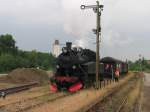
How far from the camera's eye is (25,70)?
144ft

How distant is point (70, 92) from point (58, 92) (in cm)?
87

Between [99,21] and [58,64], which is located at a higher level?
[99,21]

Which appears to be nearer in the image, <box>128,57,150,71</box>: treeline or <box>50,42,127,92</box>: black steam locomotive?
<box>50,42,127,92</box>: black steam locomotive

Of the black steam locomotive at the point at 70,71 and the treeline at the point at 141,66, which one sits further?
the treeline at the point at 141,66

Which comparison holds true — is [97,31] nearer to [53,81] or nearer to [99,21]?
[99,21]

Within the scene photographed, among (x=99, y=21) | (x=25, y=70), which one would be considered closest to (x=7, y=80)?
(x=25, y=70)

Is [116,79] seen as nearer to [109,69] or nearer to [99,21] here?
[109,69]

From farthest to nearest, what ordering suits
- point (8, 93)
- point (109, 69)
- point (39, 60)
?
point (39, 60), point (109, 69), point (8, 93)

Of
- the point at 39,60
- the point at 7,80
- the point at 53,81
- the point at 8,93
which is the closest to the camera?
the point at 8,93

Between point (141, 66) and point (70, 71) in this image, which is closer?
point (70, 71)

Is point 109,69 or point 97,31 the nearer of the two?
point 97,31

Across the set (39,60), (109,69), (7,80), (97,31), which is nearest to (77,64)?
(97,31)

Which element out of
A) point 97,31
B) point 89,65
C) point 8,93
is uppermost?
point 97,31

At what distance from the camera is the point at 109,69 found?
48.6 meters
